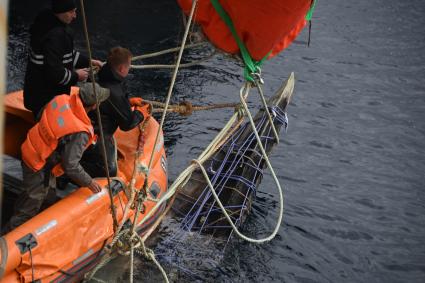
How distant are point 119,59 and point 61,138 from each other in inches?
36.0

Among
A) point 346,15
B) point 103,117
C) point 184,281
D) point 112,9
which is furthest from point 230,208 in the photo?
point 346,15

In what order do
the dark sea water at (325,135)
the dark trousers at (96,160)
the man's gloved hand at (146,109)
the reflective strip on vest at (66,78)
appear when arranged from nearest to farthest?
the reflective strip on vest at (66,78), the dark trousers at (96,160), the man's gloved hand at (146,109), the dark sea water at (325,135)

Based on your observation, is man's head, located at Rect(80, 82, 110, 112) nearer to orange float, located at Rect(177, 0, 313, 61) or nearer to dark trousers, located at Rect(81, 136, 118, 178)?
dark trousers, located at Rect(81, 136, 118, 178)

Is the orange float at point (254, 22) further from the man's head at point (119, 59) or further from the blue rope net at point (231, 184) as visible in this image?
the blue rope net at point (231, 184)

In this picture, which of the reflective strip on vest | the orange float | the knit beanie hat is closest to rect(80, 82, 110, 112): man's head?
the reflective strip on vest

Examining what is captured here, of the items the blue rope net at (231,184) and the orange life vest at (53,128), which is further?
the blue rope net at (231,184)

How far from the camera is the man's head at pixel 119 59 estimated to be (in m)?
4.86

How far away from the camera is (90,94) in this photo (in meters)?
4.57

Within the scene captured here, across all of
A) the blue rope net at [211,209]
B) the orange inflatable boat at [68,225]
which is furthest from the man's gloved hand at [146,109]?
the blue rope net at [211,209]

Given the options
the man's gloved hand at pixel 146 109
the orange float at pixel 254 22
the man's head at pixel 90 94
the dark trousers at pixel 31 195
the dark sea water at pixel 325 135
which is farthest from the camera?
the dark sea water at pixel 325 135

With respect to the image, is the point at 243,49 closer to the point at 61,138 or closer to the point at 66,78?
the point at 61,138

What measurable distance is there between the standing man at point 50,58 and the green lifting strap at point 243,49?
152cm

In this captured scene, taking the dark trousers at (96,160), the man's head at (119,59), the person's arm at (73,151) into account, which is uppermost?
the man's head at (119,59)

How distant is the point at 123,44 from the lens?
43.1 ft
